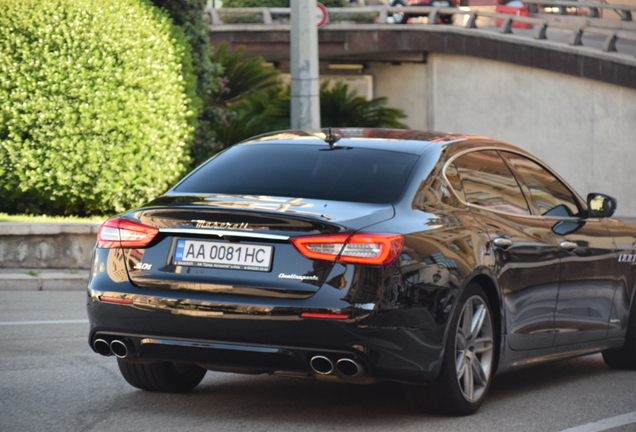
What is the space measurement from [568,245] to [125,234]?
8.92ft

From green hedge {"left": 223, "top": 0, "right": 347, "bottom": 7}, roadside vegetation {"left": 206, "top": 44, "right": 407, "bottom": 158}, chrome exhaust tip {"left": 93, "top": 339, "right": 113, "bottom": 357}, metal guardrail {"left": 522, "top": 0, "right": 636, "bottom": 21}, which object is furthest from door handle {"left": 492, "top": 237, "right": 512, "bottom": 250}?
green hedge {"left": 223, "top": 0, "right": 347, "bottom": 7}

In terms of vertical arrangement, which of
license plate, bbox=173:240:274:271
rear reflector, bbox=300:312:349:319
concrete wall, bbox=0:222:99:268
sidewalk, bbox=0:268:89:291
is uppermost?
license plate, bbox=173:240:274:271

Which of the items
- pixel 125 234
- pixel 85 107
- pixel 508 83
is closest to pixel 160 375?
pixel 125 234

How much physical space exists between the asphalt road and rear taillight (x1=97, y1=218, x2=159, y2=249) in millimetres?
859

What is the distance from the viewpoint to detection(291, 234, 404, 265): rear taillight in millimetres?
5020

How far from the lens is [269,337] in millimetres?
5055

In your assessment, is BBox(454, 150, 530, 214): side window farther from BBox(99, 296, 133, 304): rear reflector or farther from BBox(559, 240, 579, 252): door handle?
BBox(99, 296, 133, 304): rear reflector

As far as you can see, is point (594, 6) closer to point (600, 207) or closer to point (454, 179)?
point (600, 207)

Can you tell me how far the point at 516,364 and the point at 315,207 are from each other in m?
1.66

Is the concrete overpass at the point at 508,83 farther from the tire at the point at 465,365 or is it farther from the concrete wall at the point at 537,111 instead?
the tire at the point at 465,365

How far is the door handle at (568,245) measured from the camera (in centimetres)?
658

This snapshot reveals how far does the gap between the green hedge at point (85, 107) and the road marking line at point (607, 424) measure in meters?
9.72

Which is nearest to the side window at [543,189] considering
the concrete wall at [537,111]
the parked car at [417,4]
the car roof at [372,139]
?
the car roof at [372,139]

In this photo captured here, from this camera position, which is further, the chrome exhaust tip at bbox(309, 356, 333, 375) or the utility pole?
the utility pole
